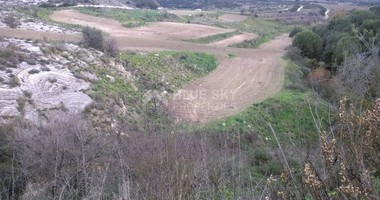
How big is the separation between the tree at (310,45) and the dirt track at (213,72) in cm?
349

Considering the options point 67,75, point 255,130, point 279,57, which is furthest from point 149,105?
point 279,57

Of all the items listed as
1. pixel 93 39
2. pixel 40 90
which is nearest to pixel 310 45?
pixel 93 39

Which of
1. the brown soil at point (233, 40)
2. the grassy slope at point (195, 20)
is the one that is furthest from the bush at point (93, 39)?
the brown soil at point (233, 40)

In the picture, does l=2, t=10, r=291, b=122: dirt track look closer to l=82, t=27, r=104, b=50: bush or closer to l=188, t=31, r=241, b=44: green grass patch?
l=188, t=31, r=241, b=44: green grass patch

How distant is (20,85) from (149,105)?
652 cm

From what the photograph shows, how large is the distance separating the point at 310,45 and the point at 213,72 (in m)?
14.4

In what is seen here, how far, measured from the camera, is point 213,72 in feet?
86.1

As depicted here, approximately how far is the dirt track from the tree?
137 inches

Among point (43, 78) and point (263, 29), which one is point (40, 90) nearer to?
point (43, 78)

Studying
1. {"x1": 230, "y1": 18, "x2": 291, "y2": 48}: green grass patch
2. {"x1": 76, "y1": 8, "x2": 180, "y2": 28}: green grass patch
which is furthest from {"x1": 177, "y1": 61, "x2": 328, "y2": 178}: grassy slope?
{"x1": 76, "y1": 8, "x2": 180, "y2": 28}: green grass patch

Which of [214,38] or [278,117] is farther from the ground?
[214,38]

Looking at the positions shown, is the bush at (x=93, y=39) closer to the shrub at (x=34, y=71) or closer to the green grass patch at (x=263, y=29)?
the shrub at (x=34, y=71)

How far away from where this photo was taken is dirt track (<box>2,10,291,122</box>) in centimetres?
2025

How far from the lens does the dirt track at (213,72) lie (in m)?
20.2
